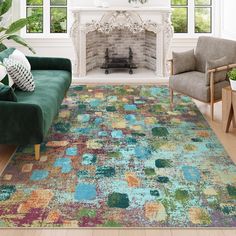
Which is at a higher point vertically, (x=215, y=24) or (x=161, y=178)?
(x=215, y=24)

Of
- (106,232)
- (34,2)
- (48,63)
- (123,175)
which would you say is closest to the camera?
(106,232)

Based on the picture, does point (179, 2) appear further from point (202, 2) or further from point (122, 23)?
point (122, 23)

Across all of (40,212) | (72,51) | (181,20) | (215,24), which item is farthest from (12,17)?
(40,212)

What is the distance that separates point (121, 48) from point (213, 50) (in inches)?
109

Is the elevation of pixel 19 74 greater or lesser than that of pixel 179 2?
lesser

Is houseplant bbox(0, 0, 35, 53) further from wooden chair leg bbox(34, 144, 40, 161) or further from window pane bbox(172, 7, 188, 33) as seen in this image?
wooden chair leg bbox(34, 144, 40, 161)

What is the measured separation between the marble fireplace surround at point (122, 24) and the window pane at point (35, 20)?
88 cm

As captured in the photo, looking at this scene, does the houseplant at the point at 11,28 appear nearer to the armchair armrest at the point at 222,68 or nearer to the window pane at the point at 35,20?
the window pane at the point at 35,20

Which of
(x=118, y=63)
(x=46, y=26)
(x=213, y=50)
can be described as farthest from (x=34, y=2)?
(x=213, y=50)

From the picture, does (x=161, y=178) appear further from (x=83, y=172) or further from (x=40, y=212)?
(x=40, y=212)

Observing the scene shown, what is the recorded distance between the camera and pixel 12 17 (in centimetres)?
806

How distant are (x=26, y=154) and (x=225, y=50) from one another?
9.50 feet

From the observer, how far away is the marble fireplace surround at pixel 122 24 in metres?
7.72

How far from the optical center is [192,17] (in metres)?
8.32
